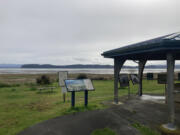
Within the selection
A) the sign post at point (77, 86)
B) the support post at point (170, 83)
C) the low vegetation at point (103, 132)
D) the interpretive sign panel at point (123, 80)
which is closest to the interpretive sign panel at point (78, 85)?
the sign post at point (77, 86)

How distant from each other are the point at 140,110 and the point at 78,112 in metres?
2.72

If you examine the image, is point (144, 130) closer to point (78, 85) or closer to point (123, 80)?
point (78, 85)

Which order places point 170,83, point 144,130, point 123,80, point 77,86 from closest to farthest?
point 170,83 → point 144,130 → point 77,86 → point 123,80

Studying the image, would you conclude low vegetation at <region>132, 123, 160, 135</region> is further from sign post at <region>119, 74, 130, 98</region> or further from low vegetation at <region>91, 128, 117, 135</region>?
sign post at <region>119, 74, 130, 98</region>

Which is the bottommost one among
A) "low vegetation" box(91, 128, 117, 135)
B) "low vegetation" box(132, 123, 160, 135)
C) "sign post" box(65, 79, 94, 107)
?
"low vegetation" box(91, 128, 117, 135)

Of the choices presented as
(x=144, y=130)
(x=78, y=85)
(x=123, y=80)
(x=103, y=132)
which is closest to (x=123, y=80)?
(x=123, y=80)

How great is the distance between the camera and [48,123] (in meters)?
4.59

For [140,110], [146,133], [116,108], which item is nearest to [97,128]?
[146,133]

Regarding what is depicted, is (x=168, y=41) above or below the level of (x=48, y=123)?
above

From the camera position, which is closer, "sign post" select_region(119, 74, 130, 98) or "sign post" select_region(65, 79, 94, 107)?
"sign post" select_region(65, 79, 94, 107)

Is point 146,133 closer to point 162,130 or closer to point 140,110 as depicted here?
point 162,130

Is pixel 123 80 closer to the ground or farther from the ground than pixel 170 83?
closer to the ground

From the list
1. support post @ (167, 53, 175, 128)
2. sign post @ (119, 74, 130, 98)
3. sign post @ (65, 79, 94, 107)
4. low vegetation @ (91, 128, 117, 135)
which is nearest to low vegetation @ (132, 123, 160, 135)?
support post @ (167, 53, 175, 128)

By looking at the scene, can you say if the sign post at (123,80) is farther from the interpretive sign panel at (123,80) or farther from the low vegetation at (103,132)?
the low vegetation at (103,132)
